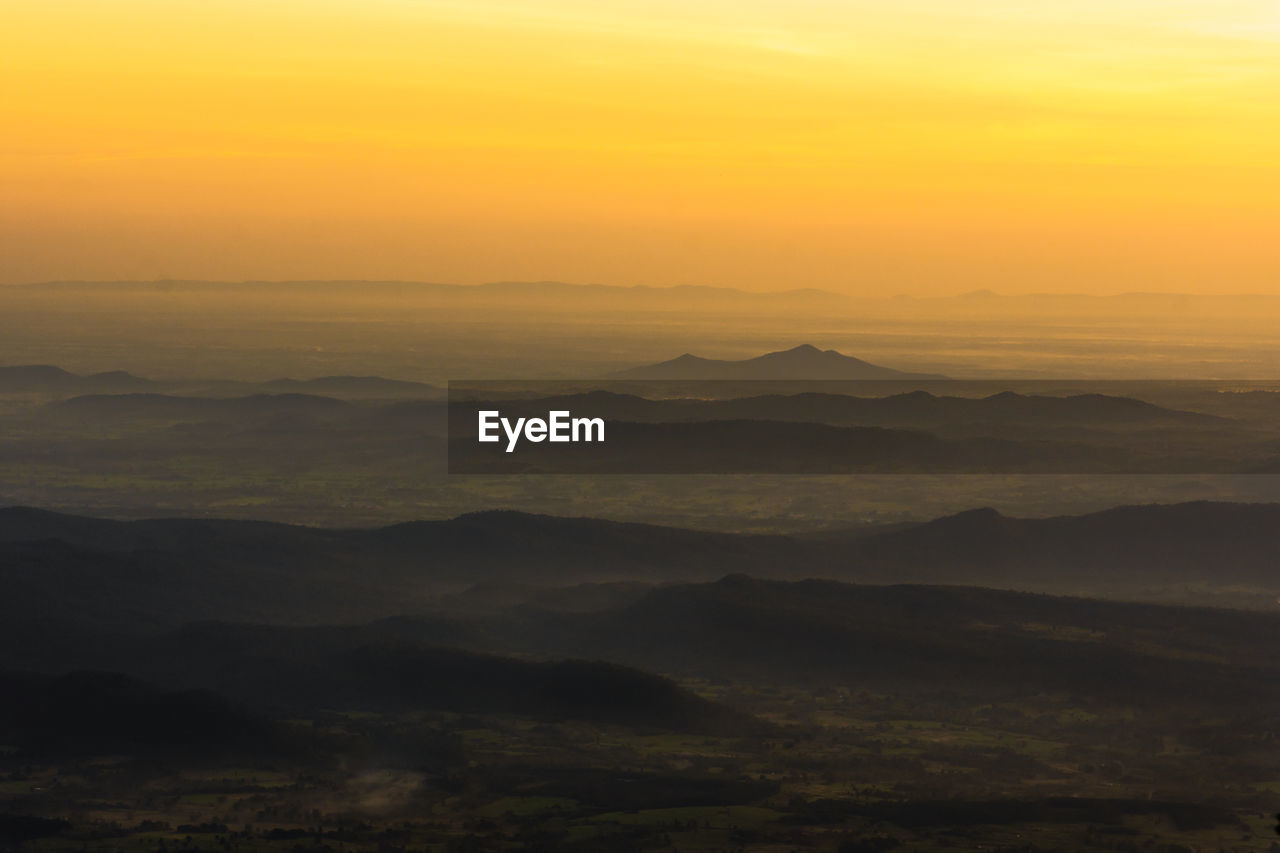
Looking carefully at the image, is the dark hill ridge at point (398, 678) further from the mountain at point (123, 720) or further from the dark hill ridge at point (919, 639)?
the dark hill ridge at point (919, 639)

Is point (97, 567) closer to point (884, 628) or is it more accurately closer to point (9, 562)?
point (9, 562)

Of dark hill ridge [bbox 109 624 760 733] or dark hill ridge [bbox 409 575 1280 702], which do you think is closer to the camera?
dark hill ridge [bbox 109 624 760 733]

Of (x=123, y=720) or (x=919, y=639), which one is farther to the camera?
(x=919, y=639)

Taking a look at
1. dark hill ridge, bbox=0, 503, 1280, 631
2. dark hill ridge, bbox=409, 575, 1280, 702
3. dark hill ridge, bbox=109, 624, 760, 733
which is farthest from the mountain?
dark hill ridge, bbox=409, 575, 1280, 702

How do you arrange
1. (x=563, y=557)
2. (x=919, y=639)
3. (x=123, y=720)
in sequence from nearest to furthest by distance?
(x=123, y=720)
(x=919, y=639)
(x=563, y=557)

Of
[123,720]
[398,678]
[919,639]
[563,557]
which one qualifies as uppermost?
[563,557]

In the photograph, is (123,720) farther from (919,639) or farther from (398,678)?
(919,639)

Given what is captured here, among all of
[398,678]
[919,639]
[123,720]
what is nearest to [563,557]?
[919,639]

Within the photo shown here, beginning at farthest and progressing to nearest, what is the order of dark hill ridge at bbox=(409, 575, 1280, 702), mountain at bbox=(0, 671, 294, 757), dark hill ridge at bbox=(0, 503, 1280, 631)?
dark hill ridge at bbox=(0, 503, 1280, 631), dark hill ridge at bbox=(409, 575, 1280, 702), mountain at bbox=(0, 671, 294, 757)

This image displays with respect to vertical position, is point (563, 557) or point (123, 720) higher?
point (563, 557)

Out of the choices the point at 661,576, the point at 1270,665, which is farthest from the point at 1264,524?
the point at 661,576

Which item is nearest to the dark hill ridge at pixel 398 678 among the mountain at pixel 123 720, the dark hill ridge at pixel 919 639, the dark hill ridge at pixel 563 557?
the mountain at pixel 123 720

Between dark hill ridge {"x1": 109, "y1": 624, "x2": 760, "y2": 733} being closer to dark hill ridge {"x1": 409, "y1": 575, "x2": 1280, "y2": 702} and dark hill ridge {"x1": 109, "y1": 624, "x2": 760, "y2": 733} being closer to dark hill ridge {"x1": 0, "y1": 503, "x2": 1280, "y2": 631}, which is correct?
dark hill ridge {"x1": 409, "y1": 575, "x2": 1280, "y2": 702}
